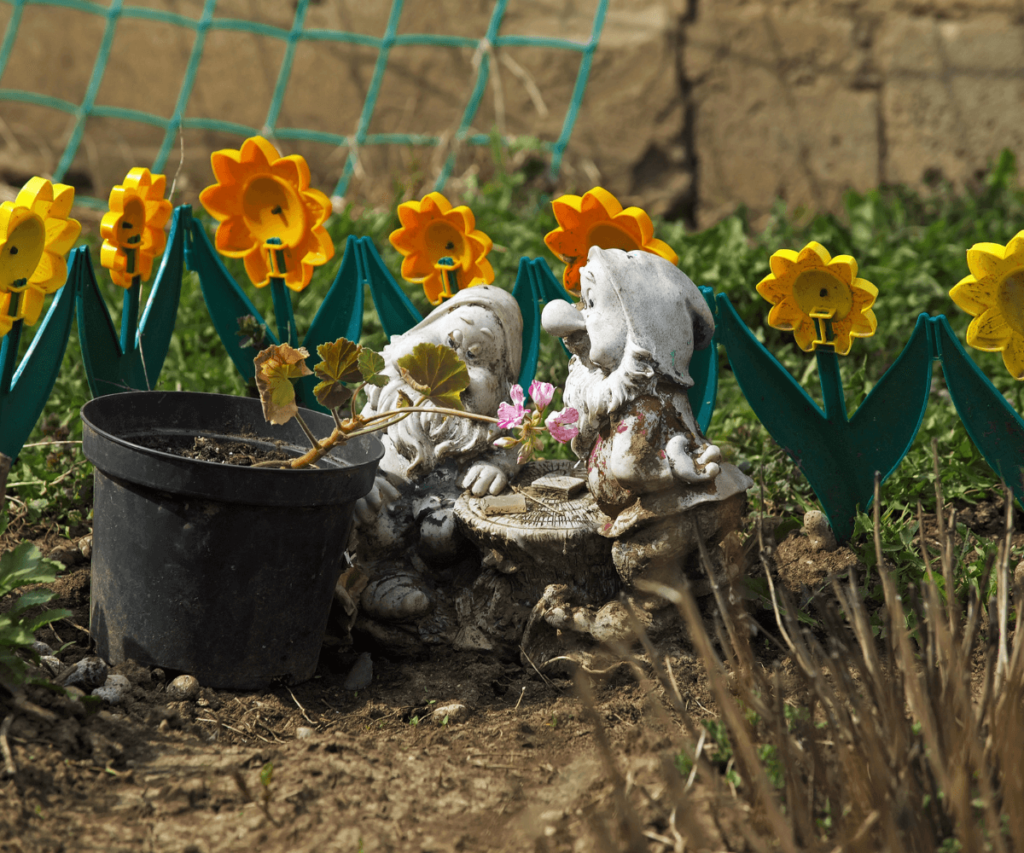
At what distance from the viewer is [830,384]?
252 cm

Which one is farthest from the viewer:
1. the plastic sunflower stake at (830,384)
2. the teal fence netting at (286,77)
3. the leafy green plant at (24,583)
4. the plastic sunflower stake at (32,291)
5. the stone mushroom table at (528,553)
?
the teal fence netting at (286,77)

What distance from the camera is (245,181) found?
279 centimetres

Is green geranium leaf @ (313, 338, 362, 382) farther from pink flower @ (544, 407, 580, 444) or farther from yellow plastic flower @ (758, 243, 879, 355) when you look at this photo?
yellow plastic flower @ (758, 243, 879, 355)

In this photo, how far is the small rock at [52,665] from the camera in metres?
2.04

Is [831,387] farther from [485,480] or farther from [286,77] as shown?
[286,77]

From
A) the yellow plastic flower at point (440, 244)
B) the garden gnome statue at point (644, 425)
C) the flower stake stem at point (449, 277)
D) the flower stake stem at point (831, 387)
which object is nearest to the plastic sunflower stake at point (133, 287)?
the yellow plastic flower at point (440, 244)

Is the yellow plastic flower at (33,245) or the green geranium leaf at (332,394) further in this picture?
the yellow plastic flower at (33,245)

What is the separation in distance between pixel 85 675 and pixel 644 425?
1195 mm

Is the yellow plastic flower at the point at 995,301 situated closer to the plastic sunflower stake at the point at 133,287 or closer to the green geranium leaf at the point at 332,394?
the green geranium leaf at the point at 332,394

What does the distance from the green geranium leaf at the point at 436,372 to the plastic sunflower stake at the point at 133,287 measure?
1012 millimetres

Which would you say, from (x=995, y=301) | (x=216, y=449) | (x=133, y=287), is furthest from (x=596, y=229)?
(x=133, y=287)

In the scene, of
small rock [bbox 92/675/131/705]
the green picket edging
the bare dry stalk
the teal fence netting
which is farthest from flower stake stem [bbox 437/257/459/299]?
the teal fence netting

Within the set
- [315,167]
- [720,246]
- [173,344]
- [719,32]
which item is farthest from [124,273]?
[719,32]

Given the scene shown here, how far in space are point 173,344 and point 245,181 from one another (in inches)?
42.8
